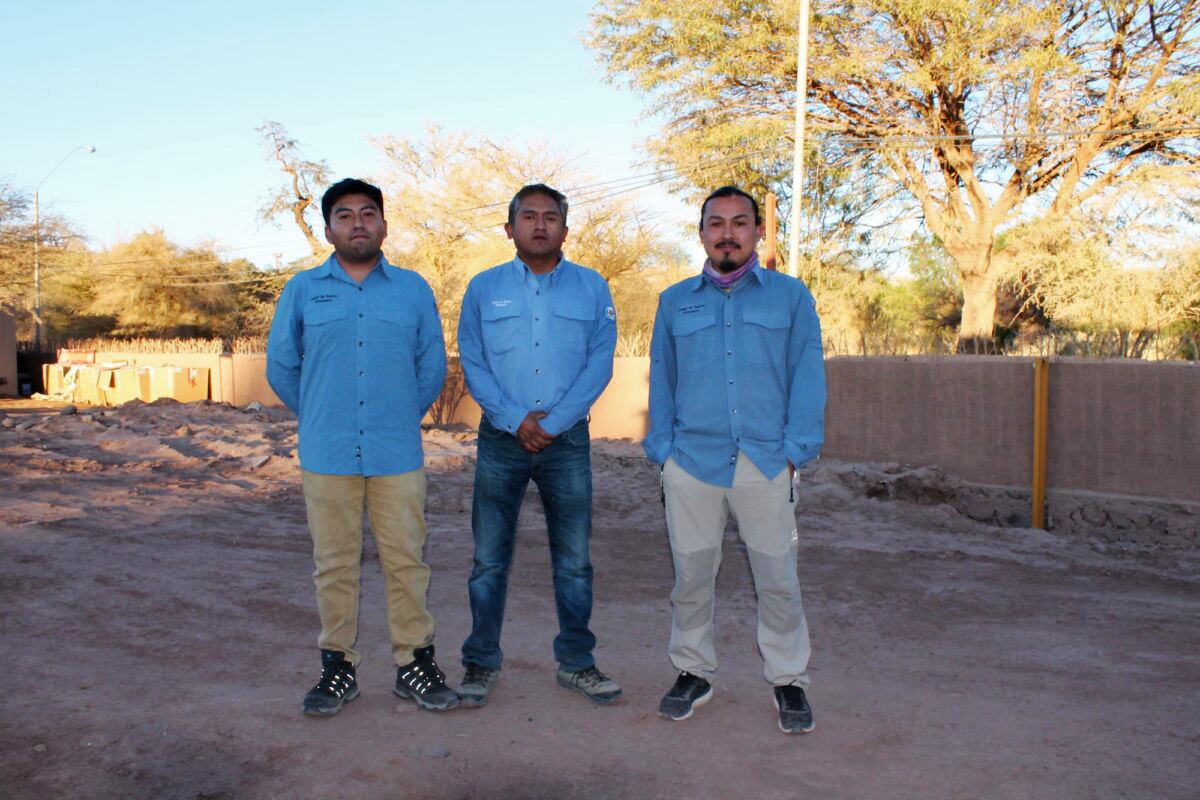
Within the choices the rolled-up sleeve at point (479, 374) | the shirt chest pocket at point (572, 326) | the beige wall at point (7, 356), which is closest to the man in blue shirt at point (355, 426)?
the rolled-up sleeve at point (479, 374)

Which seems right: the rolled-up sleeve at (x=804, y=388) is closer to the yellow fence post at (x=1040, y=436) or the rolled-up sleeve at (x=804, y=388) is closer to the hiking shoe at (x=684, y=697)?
the hiking shoe at (x=684, y=697)

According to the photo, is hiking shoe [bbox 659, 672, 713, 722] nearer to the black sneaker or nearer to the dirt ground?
the dirt ground

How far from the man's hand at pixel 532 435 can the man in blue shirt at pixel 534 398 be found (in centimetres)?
5

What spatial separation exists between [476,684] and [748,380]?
1.55 meters

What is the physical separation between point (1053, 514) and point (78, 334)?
145 feet

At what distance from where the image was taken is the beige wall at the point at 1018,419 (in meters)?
7.85

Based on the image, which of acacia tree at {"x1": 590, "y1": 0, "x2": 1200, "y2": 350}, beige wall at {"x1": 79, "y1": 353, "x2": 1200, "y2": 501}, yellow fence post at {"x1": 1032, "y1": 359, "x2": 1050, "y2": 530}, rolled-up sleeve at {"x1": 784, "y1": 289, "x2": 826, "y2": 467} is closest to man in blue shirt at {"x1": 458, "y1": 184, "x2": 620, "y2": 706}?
rolled-up sleeve at {"x1": 784, "y1": 289, "x2": 826, "y2": 467}

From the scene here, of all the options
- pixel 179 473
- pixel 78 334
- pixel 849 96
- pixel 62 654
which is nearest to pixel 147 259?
pixel 78 334

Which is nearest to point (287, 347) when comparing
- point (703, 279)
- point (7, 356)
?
point (703, 279)

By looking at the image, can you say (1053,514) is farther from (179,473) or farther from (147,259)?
(147,259)

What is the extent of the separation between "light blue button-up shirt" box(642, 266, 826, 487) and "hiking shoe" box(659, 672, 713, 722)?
0.77 metres

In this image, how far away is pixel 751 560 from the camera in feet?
12.0

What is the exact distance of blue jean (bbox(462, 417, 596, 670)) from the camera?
3773 mm

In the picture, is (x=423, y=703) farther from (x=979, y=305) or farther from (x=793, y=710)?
(x=979, y=305)
